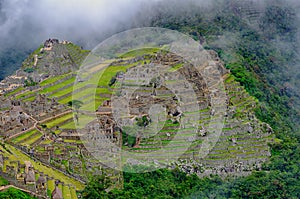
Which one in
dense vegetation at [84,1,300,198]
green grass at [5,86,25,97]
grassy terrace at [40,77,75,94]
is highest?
green grass at [5,86,25,97]

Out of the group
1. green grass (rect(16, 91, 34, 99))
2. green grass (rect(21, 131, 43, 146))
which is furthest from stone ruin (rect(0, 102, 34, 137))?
green grass (rect(16, 91, 34, 99))

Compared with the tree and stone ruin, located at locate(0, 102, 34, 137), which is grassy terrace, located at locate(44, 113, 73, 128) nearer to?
stone ruin, located at locate(0, 102, 34, 137)

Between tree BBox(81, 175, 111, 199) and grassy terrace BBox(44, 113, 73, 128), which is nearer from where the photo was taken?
tree BBox(81, 175, 111, 199)

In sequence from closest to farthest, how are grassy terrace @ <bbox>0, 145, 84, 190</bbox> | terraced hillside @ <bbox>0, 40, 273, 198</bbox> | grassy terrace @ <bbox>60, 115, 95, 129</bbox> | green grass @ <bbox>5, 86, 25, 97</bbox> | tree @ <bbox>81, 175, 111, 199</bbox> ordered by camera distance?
1. tree @ <bbox>81, 175, 111, 199</bbox>
2. grassy terrace @ <bbox>0, 145, 84, 190</bbox>
3. terraced hillside @ <bbox>0, 40, 273, 198</bbox>
4. grassy terrace @ <bbox>60, 115, 95, 129</bbox>
5. green grass @ <bbox>5, 86, 25, 97</bbox>

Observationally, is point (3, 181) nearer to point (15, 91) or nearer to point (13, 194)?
point (13, 194)

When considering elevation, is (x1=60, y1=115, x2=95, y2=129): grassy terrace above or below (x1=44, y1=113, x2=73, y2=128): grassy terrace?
below

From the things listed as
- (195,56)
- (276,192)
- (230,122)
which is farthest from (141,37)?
(276,192)

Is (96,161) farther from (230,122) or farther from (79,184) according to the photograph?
(230,122)
